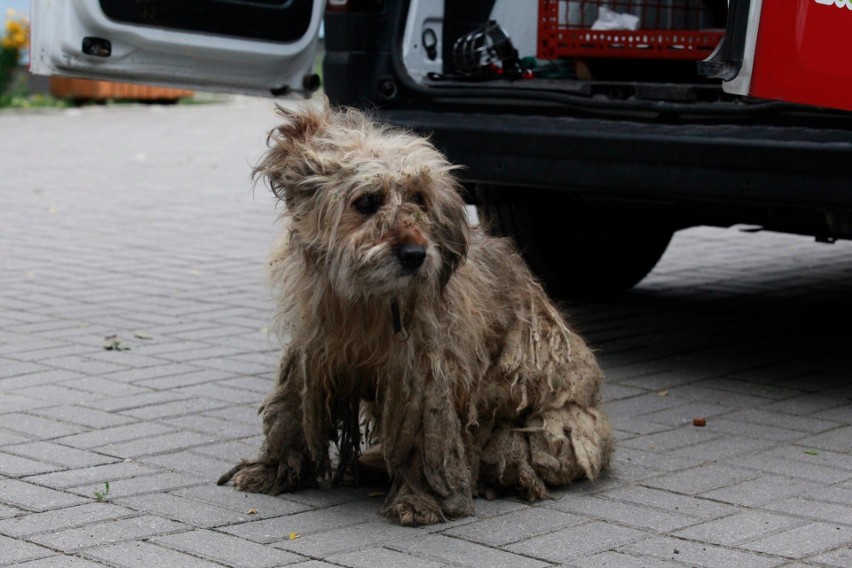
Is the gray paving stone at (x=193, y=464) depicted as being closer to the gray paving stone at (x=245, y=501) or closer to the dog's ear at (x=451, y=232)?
the gray paving stone at (x=245, y=501)

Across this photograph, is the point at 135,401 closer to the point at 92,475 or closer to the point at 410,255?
the point at 92,475

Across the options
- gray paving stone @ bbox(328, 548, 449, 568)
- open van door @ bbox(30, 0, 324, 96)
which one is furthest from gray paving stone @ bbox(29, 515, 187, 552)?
open van door @ bbox(30, 0, 324, 96)

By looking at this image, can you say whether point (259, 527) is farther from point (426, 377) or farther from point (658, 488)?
point (658, 488)

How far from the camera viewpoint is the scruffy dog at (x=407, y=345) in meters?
3.65

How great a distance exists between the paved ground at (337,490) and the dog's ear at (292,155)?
3.18 feet

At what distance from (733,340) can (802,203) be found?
1.59 m

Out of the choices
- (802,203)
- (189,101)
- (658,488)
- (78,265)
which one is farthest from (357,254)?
(189,101)

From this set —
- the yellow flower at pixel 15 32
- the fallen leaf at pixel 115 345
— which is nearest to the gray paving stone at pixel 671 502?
the fallen leaf at pixel 115 345

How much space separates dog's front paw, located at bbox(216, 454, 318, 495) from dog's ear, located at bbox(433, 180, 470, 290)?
796 millimetres

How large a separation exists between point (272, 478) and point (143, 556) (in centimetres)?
64

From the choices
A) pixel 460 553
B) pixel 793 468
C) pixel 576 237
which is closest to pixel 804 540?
pixel 793 468

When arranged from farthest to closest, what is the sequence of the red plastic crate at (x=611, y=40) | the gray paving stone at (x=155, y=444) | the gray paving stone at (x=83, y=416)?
the red plastic crate at (x=611, y=40) < the gray paving stone at (x=83, y=416) < the gray paving stone at (x=155, y=444)

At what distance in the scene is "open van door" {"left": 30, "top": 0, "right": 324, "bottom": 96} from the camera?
19.0 feet

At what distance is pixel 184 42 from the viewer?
6.09 m
